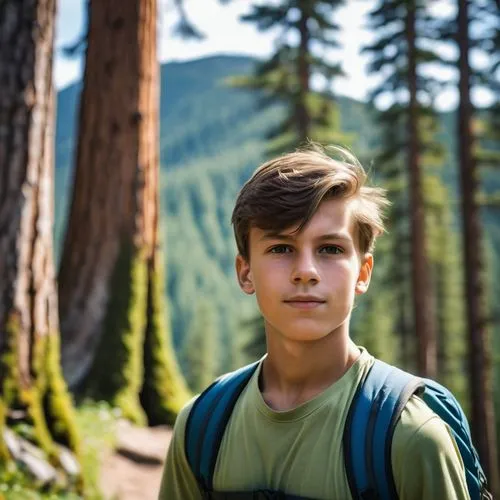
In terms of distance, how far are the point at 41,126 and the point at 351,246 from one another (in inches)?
161

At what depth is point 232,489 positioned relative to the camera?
6.29ft

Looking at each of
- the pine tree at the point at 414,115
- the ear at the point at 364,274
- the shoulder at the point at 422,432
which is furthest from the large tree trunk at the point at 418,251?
the shoulder at the point at 422,432

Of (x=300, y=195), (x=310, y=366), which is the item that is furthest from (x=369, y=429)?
(x=300, y=195)

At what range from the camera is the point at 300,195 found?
6.53 feet

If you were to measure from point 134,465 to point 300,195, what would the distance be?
18.8 feet

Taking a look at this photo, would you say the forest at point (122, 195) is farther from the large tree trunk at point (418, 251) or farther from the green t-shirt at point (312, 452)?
the green t-shirt at point (312, 452)

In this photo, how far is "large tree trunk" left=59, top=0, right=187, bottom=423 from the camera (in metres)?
8.38

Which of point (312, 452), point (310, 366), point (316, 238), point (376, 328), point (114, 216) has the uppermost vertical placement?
point (114, 216)

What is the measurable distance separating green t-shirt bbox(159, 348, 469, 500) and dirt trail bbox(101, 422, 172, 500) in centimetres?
450

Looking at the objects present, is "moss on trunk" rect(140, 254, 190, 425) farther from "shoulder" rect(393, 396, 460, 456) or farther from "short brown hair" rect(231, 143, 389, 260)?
"shoulder" rect(393, 396, 460, 456)

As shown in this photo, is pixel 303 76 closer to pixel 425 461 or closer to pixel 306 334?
pixel 306 334

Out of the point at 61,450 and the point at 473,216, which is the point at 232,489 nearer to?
the point at 61,450

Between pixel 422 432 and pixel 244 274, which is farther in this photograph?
pixel 244 274

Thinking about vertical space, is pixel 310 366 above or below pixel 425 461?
above
